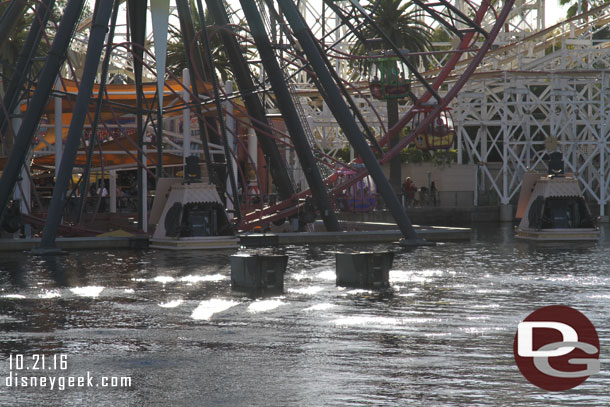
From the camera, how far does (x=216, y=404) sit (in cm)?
919

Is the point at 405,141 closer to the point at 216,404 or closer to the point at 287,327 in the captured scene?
the point at 287,327

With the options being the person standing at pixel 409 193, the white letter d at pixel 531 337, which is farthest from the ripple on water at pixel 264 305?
the person standing at pixel 409 193

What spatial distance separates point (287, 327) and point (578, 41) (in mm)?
43262

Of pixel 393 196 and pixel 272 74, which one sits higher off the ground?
pixel 272 74

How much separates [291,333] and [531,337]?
2931 millimetres

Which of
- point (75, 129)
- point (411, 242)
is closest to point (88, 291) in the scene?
point (75, 129)

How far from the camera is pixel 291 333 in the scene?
13.2 m

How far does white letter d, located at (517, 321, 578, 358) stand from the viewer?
1147 centimetres

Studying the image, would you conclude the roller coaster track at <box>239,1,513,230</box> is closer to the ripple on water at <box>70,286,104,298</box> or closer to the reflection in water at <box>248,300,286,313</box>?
the ripple on water at <box>70,286,104,298</box>

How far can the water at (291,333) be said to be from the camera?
9.62 metres

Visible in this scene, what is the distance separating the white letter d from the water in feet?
0.73

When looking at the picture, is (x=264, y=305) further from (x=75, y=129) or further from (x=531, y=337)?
(x=75, y=129)

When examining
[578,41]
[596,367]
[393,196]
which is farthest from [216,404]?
[578,41]

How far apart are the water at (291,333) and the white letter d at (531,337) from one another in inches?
8.8
